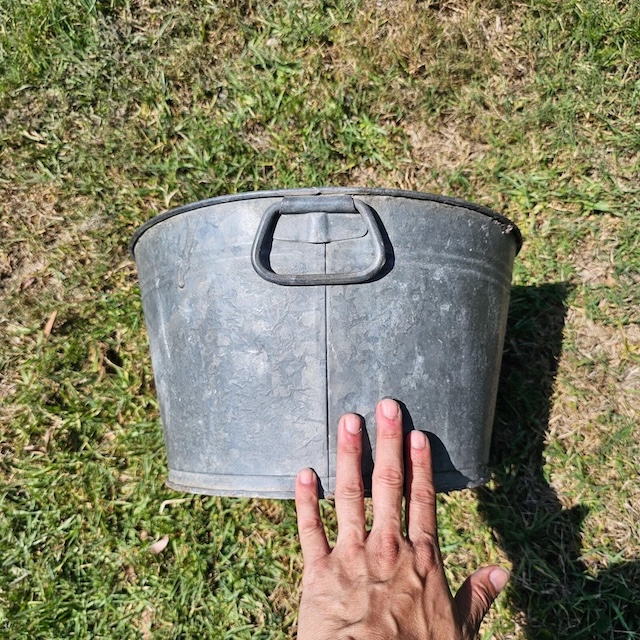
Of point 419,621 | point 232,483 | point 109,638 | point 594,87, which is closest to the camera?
point 419,621

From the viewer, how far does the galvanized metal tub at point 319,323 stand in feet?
4.71

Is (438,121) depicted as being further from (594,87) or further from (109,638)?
(109,638)

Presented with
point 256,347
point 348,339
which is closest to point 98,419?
point 256,347

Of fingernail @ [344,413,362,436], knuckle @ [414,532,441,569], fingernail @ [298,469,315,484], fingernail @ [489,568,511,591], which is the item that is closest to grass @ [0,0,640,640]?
fingernail @ [489,568,511,591]

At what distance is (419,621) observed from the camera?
144cm

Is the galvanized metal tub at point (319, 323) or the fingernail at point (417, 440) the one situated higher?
the galvanized metal tub at point (319, 323)

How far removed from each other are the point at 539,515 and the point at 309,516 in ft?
3.75

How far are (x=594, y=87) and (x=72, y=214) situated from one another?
2059 mm

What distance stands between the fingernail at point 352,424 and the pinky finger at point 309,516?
0.48 ft

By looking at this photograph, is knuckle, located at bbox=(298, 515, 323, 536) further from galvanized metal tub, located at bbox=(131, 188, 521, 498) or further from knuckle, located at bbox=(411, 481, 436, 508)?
knuckle, located at bbox=(411, 481, 436, 508)

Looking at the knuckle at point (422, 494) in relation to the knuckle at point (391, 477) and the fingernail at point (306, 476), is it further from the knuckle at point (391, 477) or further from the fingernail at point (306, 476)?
the fingernail at point (306, 476)

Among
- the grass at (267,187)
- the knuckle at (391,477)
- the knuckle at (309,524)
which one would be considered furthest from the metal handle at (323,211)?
the grass at (267,187)

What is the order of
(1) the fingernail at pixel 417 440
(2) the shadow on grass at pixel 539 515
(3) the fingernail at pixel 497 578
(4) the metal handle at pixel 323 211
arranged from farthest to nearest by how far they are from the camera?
1. (2) the shadow on grass at pixel 539 515
2. (3) the fingernail at pixel 497 578
3. (1) the fingernail at pixel 417 440
4. (4) the metal handle at pixel 323 211

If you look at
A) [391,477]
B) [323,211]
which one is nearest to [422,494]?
[391,477]
